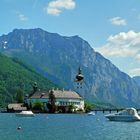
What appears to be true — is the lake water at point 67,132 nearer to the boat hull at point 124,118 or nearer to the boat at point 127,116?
the boat hull at point 124,118

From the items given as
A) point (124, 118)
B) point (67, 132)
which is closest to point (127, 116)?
point (124, 118)

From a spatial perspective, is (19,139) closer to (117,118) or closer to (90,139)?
(90,139)

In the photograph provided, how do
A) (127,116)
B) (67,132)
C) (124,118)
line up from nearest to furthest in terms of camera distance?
(67,132), (124,118), (127,116)

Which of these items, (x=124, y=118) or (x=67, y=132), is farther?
(x=124, y=118)

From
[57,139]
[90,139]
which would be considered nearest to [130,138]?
[90,139]

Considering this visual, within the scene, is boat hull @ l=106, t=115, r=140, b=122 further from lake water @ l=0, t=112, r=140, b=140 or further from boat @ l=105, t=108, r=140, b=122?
lake water @ l=0, t=112, r=140, b=140

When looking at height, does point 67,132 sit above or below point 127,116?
below

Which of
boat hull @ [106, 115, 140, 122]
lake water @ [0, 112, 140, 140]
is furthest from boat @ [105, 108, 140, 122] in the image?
lake water @ [0, 112, 140, 140]

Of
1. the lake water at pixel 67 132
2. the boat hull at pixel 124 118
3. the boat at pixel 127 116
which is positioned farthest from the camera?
the boat at pixel 127 116

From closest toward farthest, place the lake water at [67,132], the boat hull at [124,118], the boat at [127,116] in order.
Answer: the lake water at [67,132] → the boat hull at [124,118] → the boat at [127,116]

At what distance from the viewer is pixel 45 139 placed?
266 ft

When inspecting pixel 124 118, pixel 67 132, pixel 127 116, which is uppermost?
pixel 127 116

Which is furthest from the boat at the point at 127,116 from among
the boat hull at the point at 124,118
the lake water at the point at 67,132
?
the lake water at the point at 67,132

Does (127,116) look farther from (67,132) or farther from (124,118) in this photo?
(67,132)
